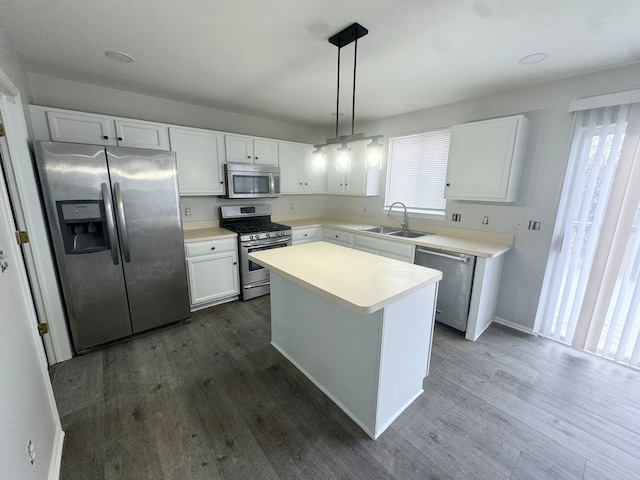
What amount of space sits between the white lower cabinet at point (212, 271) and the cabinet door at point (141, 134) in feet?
3.87

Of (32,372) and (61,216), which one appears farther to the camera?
(61,216)

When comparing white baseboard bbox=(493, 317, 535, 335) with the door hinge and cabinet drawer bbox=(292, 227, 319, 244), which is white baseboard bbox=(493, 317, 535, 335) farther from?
the door hinge

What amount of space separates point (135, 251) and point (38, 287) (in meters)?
0.69

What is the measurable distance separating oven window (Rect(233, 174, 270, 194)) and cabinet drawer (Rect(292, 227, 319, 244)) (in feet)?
2.43

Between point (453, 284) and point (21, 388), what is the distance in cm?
315

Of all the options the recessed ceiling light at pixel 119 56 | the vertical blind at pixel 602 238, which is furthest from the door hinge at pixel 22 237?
the vertical blind at pixel 602 238

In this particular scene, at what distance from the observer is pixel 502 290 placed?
9.48ft

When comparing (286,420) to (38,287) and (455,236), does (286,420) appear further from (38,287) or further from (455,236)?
(455,236)

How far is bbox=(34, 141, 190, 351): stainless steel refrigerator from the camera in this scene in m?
2.07

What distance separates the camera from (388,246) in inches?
127

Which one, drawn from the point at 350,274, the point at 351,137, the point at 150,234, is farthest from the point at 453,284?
A: the point at 150,234

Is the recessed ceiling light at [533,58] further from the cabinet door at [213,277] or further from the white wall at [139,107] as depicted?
the cabinet door at [213,277]

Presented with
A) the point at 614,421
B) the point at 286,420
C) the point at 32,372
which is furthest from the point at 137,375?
the point at 614,421

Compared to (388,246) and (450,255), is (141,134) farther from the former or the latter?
(450,255)
